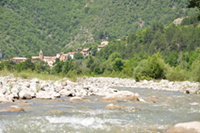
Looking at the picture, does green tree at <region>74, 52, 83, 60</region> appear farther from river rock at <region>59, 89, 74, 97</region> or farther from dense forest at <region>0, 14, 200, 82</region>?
river rock at <region>59, 89, 74, 97</region>

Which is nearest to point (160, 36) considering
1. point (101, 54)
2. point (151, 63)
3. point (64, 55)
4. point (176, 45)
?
point (176, 45)

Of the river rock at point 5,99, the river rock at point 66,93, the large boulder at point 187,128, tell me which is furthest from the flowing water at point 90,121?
the river rock at point 66,93

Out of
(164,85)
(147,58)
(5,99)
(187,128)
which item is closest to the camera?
(187,128)

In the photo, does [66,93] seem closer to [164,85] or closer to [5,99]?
[5,99]

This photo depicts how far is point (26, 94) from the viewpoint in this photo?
14.1 meters

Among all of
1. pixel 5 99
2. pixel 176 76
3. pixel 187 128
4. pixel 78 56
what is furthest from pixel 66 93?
pixel 78 56

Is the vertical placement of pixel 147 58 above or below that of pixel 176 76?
above

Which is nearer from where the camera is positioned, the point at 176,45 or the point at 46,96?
the point at 46,96

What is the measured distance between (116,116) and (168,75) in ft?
107

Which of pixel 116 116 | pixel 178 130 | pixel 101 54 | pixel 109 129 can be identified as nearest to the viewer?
pixel 178 130

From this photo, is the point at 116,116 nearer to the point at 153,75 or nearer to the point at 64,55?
the point at 153,75

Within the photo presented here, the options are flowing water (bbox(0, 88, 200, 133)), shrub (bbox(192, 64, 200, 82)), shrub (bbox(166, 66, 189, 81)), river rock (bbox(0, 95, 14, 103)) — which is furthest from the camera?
shrub (bbox(166, 66, 189, 81))

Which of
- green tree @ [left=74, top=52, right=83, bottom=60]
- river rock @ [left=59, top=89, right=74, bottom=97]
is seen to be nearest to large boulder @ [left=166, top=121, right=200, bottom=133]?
river rock @ [left=59, top=89, right=74, bottom=97]

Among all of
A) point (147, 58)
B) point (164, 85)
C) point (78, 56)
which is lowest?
point (164, 85)
